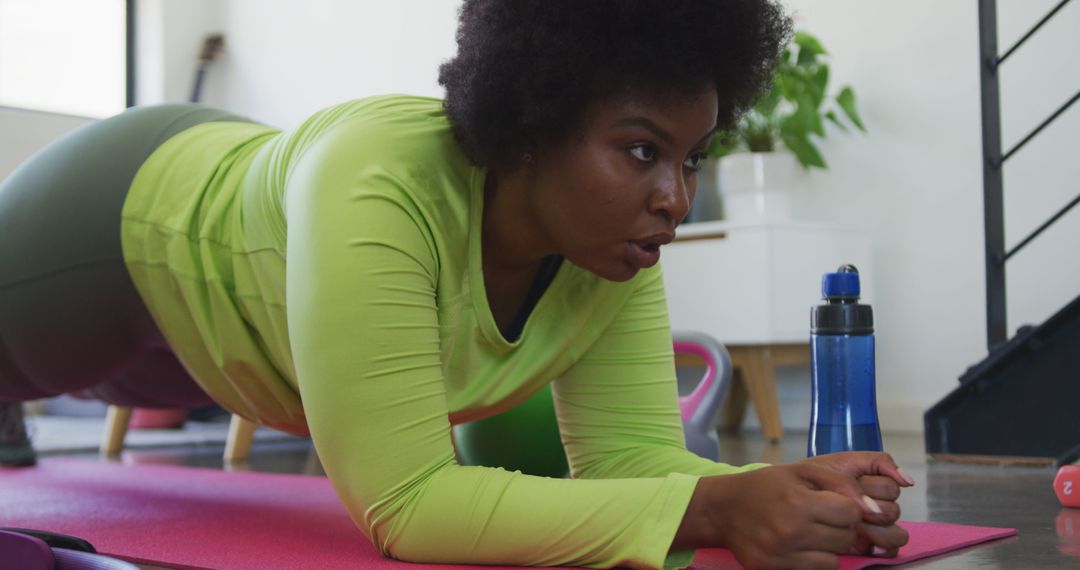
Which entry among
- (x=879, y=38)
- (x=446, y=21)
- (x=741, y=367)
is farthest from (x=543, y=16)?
(x=446, y=21)

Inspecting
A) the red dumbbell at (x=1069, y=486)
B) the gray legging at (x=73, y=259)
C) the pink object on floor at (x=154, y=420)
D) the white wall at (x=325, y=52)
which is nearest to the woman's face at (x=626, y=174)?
the gray legging at (x=73, y=259)

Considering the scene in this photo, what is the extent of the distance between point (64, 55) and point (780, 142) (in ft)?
11.0

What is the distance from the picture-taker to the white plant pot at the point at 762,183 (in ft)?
9.89

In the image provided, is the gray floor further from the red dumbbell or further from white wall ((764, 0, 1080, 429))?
white wall ((764, 0, 1080, 429))

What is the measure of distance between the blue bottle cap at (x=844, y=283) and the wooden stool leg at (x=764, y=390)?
5.95ft

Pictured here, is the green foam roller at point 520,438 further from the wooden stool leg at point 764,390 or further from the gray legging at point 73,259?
the wooden stool leg at point 764,390

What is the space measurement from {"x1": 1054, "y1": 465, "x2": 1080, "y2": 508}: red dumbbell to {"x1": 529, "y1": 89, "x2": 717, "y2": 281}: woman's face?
82cm

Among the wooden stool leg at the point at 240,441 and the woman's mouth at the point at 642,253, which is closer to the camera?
the woman's mouth at the point at 642,253

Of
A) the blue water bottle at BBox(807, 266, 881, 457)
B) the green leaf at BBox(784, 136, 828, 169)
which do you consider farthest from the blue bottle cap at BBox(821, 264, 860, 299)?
the green leaf at BBox(784, 136, 828, 169)

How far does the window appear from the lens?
4688mm

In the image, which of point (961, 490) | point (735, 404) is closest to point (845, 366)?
point (961, 490)

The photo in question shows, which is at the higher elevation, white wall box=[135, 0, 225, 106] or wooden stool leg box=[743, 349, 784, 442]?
white wall box=[135, 0, 225, 106]

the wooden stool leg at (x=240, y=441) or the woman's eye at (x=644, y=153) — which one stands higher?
the woman's eye at (x=644, y=153)

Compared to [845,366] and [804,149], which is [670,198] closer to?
[845,366]
